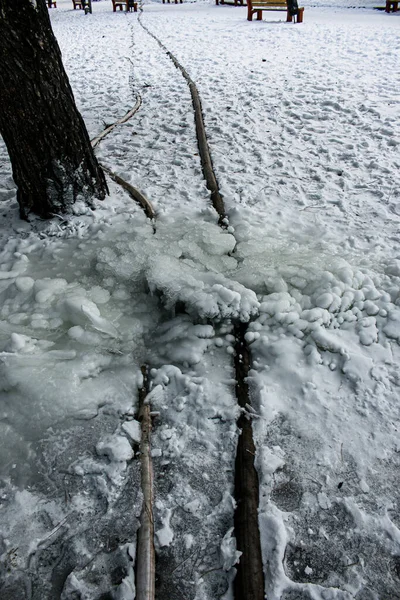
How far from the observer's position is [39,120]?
290 cm

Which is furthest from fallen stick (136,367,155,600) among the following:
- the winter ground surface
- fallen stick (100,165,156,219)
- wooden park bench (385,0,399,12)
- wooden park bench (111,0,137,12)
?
wooden park bench (111,0,137,12)

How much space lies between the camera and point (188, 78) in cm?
717

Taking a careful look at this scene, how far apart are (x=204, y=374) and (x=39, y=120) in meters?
2.24

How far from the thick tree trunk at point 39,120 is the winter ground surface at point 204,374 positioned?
0.79 ft

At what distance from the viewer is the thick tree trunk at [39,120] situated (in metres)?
2.63

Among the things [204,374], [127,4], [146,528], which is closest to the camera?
[146,528]

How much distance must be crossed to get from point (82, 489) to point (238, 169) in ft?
11.1

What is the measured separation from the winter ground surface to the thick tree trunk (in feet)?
0.79

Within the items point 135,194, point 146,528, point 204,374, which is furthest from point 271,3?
point 146,528

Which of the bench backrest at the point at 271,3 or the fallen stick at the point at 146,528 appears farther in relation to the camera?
the bench backrest at the point at 271,3

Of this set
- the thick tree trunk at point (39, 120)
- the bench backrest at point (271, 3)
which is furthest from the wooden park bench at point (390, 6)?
the thick tree trunk at point (39, 120)

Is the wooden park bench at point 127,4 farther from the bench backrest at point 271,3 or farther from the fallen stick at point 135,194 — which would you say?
the fallen stick at point 135,194

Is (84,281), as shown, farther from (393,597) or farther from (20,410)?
(393,597)

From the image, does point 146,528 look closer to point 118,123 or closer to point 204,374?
point 204,374
